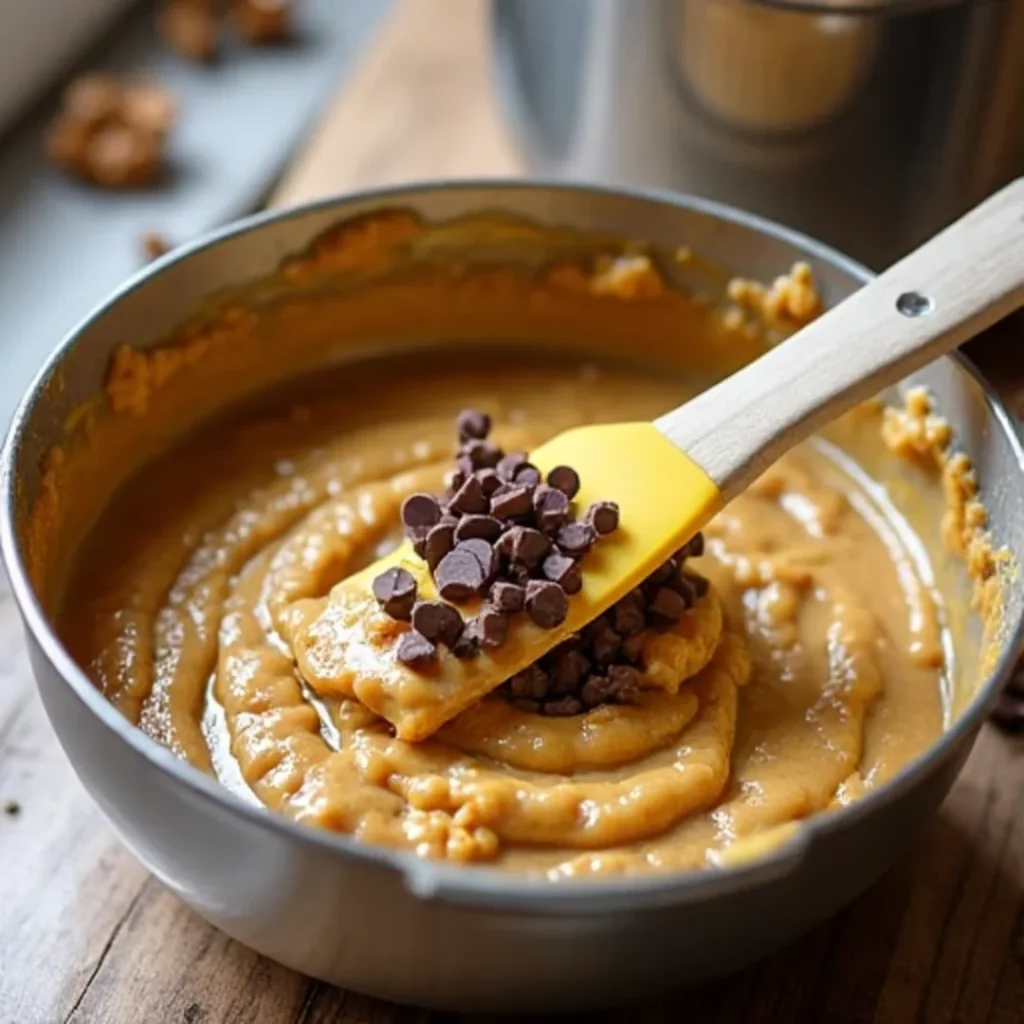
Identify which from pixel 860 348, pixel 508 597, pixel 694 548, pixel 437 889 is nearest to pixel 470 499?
pixel 508 597

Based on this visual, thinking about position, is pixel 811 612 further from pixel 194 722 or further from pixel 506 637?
pixel 194 722

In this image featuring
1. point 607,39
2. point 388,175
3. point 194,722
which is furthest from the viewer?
point 388,175

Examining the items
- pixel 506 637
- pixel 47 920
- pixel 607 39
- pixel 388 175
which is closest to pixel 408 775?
pixel 506 637

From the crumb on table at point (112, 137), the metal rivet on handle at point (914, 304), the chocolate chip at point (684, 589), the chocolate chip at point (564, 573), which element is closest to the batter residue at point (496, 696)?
the chocolate chip at point (684, 589)

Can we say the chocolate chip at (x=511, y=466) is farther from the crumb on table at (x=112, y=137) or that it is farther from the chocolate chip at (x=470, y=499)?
the crumb on table at (x=112, y=137)

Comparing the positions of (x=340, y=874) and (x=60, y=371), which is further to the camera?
(x=60, y=371)

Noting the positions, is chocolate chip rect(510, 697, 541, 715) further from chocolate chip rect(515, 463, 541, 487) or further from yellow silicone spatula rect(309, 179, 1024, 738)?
chocolate chip rect(515, 463, 541, 487)
